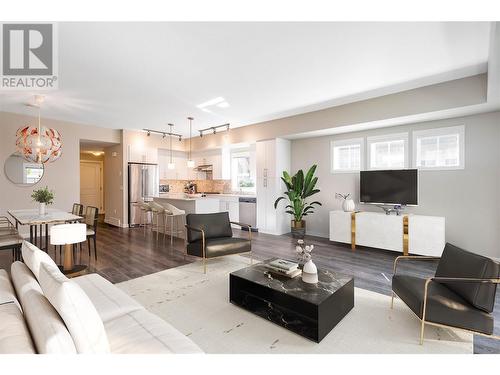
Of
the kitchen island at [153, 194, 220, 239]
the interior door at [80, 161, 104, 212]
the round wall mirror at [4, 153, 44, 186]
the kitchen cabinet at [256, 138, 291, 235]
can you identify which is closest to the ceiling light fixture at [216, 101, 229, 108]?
the kitchen cabinet at [256, 138, 291, 235]

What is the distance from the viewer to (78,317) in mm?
1168

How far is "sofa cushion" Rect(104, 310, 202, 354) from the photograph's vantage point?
53.5 inches

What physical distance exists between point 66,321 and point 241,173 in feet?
23.0

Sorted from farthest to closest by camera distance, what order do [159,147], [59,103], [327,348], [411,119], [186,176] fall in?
[186,176], [159,147], [59,103], [411,119], [327,348]

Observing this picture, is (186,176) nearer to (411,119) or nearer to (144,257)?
(144,257)

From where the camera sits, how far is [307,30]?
2611 mm

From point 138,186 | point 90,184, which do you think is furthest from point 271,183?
point 90,184

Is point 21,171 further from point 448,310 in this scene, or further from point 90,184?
point 448,310

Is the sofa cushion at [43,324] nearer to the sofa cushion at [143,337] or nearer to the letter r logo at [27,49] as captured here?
the sofa cushion at [143,337]

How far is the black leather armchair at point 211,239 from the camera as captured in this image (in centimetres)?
370

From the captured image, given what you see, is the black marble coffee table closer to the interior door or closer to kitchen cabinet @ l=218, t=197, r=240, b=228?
kitchen cabinet @ l=218, t=197, r=240, b=228

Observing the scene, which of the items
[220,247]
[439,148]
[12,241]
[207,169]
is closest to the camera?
[12,241]
